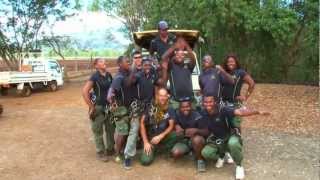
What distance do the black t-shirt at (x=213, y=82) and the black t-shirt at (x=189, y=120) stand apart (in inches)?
Result: 17.0

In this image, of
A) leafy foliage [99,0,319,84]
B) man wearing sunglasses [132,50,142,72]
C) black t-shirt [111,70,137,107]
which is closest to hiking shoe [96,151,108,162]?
black t-shirt [111,70,137,107]

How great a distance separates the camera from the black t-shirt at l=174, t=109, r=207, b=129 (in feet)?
26.4

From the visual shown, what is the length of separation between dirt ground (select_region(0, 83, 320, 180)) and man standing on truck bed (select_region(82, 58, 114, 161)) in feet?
1.07

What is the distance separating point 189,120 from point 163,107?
0.53 m

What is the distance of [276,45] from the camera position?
69.1 feet

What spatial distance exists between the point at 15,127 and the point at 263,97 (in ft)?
25.3

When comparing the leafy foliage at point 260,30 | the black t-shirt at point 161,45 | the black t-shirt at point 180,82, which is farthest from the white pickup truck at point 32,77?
the black t-shirt at point 180,82

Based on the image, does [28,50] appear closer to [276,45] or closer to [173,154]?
[276,45]

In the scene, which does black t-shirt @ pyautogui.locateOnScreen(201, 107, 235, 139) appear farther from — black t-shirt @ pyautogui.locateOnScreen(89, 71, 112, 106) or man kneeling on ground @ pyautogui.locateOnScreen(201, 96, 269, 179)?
black t-shirt @ pyautogui.locateOnScreen(89, 71, 112, 106)

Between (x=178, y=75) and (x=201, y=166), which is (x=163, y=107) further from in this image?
(x=201, y=166)

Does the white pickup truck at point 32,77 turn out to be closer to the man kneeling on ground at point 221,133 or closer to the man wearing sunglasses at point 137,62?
the man wearing sunglasses at point 137,62

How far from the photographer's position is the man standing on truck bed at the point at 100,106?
8562 millimetres

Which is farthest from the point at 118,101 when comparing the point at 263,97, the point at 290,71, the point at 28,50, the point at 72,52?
the point at 72,52

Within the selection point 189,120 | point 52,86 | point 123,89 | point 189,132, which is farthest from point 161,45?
point 52,86
